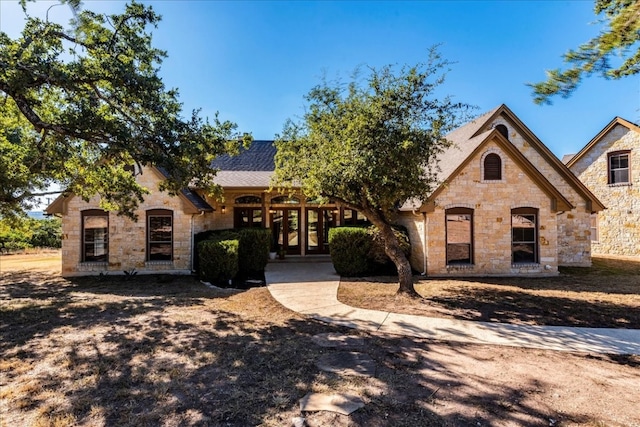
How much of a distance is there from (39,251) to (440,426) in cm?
2697

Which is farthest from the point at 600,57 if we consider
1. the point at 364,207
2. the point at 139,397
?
the point at 139,397

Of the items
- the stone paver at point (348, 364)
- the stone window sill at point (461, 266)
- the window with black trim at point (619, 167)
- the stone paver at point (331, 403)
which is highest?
the window with black trim at point (619, 167)

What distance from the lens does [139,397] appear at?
12.7ft

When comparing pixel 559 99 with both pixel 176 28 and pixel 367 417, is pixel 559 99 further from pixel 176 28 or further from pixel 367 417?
pixel 176 28

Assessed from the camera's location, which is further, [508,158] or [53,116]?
[508,158]

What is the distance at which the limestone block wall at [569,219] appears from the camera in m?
14.9

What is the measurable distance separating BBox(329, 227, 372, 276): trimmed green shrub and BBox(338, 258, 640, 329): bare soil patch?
81cm

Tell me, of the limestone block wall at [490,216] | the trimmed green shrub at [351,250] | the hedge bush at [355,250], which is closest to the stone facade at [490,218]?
the limestone block wall at [490,216]

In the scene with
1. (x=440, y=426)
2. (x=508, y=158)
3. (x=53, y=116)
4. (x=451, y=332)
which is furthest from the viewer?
(x=508, y=158)

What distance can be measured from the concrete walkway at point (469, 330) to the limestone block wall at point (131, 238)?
5776mm

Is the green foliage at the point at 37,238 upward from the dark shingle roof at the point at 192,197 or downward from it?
downward

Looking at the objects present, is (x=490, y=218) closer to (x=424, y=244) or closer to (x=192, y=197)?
(x=424, y=244)

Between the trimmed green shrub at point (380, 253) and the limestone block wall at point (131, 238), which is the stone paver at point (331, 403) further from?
the limestone block wall at point (131, 238)

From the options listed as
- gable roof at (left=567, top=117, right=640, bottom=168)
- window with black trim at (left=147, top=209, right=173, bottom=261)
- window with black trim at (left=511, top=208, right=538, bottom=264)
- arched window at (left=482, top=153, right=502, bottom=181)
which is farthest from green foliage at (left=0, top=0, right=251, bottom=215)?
gable roof at (left=567, top=117, right=640, bottom=168)
